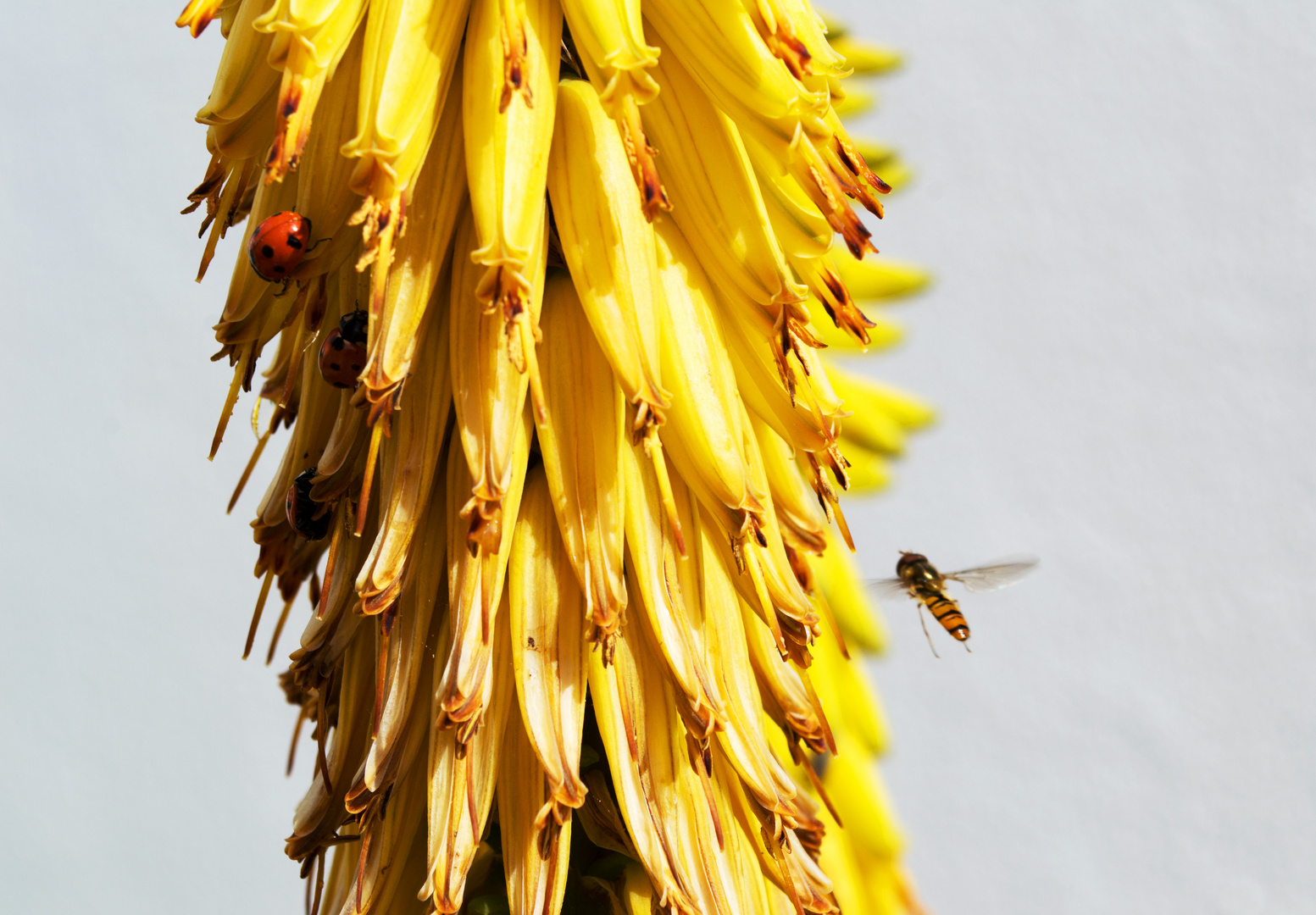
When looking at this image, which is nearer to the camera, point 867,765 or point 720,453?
point 720,453

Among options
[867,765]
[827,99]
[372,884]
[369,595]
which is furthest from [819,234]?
[867,765]

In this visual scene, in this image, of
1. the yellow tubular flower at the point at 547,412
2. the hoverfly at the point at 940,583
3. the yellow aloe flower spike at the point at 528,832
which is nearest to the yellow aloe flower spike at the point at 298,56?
the yellow tubular flower at the point at 547,412

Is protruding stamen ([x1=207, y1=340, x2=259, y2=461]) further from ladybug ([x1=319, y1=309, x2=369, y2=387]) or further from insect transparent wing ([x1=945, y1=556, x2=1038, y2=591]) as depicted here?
insect transparent wing ([x1=945, y1=556, x2=1038, y2=591])

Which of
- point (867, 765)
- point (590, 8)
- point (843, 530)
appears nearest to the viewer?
point (590, 8)

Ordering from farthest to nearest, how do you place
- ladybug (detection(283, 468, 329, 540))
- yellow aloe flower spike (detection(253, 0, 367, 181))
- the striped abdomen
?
the striped abdomen → ladybug (detection(283, 468, 329, 540)) → yellow aloe flower spike (detection(253, 0, 367, 181))

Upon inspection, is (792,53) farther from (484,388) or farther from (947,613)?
(947,613)

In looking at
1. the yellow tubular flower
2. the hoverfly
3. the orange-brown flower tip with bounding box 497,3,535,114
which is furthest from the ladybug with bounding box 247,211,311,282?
the hoverfly

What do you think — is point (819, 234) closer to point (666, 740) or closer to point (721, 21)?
point (721, 21)

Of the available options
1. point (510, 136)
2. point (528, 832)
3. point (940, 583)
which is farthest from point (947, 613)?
point (510, 136)
